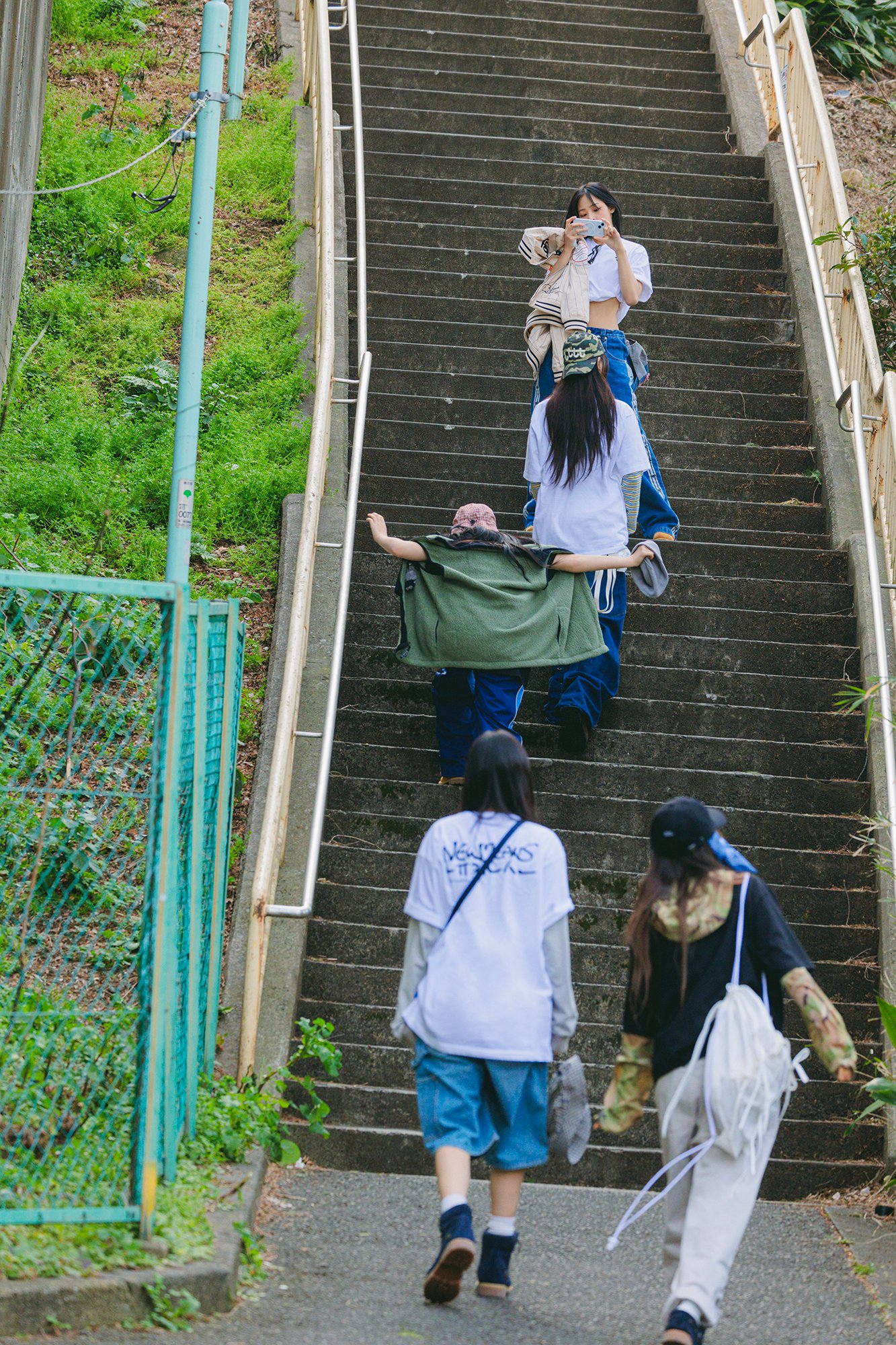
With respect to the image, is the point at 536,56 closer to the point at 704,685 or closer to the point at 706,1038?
the point at 704,685

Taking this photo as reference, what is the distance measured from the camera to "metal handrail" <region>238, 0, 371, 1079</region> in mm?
5004

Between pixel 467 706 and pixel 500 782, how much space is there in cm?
223

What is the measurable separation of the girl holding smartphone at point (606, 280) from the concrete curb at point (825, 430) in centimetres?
120

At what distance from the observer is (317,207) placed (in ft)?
33.4

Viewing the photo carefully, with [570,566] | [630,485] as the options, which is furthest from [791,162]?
[570,566]

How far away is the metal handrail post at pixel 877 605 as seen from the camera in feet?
20.2

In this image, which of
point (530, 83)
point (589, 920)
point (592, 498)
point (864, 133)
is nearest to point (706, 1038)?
point (589, 920)

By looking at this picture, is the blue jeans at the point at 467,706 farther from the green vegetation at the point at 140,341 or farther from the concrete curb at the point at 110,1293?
the concrete curb at the point at 110,1293

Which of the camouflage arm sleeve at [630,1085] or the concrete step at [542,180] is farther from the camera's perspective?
the concrete step at [542,180]

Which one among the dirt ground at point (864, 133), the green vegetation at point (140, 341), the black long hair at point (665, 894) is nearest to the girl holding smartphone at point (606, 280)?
the green vegetation at point (140, 341)

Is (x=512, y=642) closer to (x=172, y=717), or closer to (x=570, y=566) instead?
(x=570, y=566)

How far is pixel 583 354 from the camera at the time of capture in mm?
6633

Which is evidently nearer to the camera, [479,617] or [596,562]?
[479,617]

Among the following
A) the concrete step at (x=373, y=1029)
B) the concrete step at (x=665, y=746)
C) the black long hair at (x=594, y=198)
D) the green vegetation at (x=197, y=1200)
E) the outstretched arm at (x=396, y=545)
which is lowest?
the green vegetation at (x=197, y=1200)
